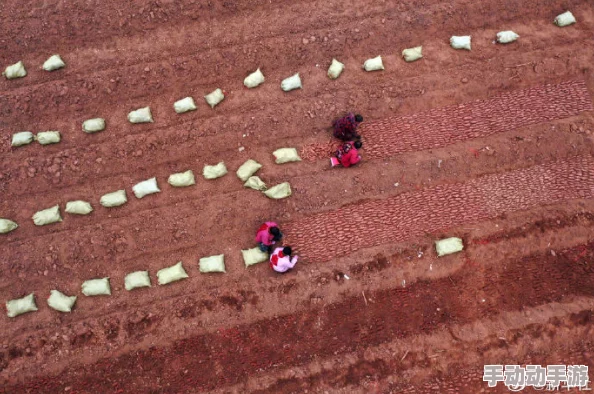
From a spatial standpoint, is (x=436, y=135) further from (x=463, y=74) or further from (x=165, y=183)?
(x=165, y=183)

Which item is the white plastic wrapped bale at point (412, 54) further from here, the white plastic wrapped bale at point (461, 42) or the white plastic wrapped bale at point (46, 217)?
the white plastic wrapped bale at point (46, 217)

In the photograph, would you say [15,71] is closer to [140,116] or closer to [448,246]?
[140,116]

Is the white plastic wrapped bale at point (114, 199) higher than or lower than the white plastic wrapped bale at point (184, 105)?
lower

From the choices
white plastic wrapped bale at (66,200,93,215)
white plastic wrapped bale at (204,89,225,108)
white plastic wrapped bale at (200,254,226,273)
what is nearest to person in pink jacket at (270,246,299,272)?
white plastic wrapped bale at (200,254,226,273)

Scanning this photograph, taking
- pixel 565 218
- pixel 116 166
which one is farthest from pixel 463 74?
pixel 116 166

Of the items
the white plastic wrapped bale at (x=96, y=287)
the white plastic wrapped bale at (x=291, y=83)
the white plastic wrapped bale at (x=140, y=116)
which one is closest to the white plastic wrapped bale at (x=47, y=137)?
the white plastic wrapped bale at (x=140, y=116)

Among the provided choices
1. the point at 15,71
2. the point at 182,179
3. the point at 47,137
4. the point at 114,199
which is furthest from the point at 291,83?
the point at 15,71
